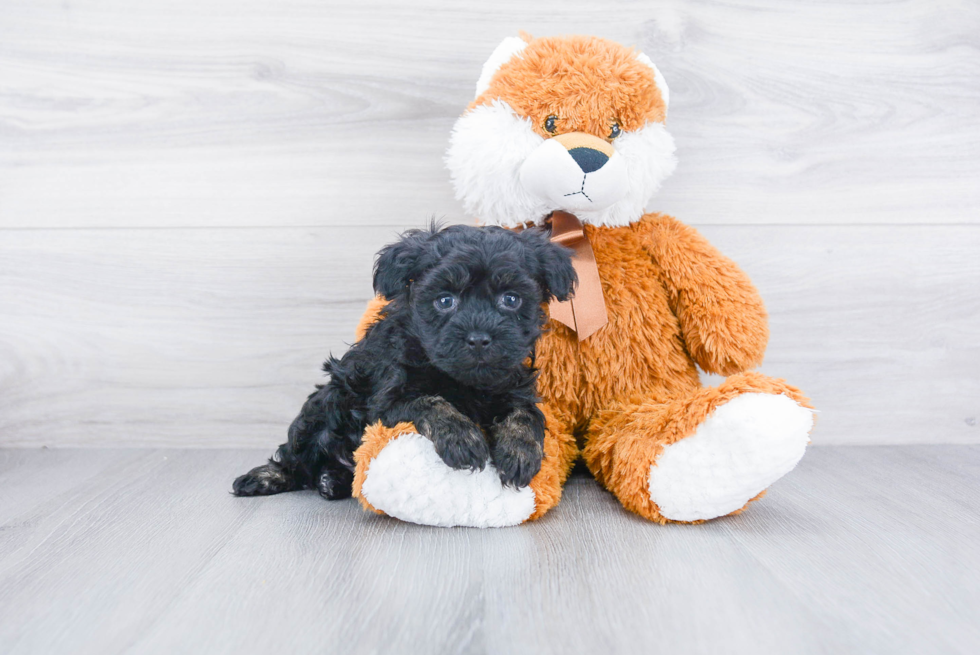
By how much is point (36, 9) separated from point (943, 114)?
7.63 ft

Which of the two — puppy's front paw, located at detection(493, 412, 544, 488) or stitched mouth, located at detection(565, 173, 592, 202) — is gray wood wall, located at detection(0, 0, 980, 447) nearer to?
stitched mouth, located at detection(565, 173, 592, 202)

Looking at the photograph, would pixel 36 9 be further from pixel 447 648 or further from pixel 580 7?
pixel 447 648

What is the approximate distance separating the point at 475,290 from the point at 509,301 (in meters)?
0.06

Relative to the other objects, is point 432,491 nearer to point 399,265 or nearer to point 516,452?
point 516,452

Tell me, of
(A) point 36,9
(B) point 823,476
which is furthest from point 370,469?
(A) point 36,9

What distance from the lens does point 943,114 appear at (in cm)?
183

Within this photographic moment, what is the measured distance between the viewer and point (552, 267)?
1199 mm

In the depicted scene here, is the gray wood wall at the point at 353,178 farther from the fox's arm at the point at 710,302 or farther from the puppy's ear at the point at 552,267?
the puppy's ear at the point at 552,267

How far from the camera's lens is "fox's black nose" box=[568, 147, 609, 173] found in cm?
134

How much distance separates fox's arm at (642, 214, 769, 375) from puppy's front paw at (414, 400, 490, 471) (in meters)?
0.54

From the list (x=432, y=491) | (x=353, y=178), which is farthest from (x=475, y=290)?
(x=353, y=178)

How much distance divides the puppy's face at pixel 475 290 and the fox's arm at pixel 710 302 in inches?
13.5

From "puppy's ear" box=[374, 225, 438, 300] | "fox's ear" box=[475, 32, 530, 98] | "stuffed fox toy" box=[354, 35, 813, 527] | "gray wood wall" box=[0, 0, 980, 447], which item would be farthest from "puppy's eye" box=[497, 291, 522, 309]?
"gray wood wall" box=[0, 0, 980, 447]

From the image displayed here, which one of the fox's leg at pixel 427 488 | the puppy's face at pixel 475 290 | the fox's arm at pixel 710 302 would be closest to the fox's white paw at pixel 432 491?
the fox's leg at pixel 427 488
